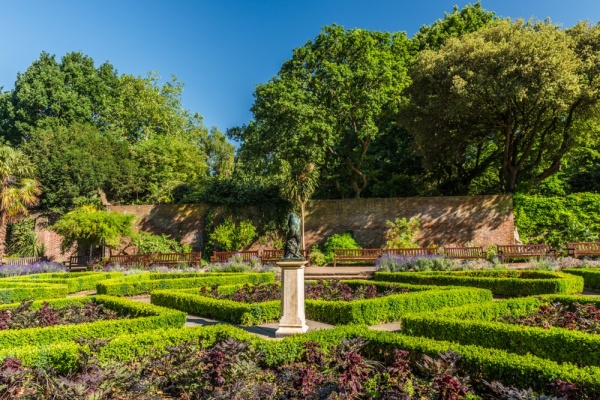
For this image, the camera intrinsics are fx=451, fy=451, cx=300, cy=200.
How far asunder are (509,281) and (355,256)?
882 cm

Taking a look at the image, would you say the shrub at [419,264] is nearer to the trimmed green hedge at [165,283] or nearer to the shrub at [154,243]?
the trimmed green hedge at [165,283]

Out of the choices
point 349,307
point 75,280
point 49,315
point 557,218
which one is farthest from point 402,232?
point 49,315

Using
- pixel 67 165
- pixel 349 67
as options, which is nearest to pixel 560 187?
pixel 349 67

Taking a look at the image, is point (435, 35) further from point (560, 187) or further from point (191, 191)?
point (191, 191)

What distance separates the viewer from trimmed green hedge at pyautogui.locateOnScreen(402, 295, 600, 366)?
5.40 metres

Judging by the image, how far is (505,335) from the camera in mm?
5953

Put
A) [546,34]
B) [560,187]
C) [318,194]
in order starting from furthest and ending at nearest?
[318,194] → [560,187] → [546,34]

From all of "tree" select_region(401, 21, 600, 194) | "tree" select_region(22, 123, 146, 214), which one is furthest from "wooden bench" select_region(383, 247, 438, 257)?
"tree" select_region(22, 123, 146, 214)

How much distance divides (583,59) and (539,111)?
2.68m

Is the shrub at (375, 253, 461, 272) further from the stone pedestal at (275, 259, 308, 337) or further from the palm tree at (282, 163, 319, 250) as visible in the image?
the stone pedestal at (275, 259, 308, 337)

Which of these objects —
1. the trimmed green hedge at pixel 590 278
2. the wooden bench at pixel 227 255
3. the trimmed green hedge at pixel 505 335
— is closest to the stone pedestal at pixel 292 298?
the trimmed green hedge at pixel 505 335

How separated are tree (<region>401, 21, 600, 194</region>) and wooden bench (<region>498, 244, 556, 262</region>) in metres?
4.05

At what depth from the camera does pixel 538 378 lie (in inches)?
173

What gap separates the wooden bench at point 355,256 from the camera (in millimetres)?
19453
